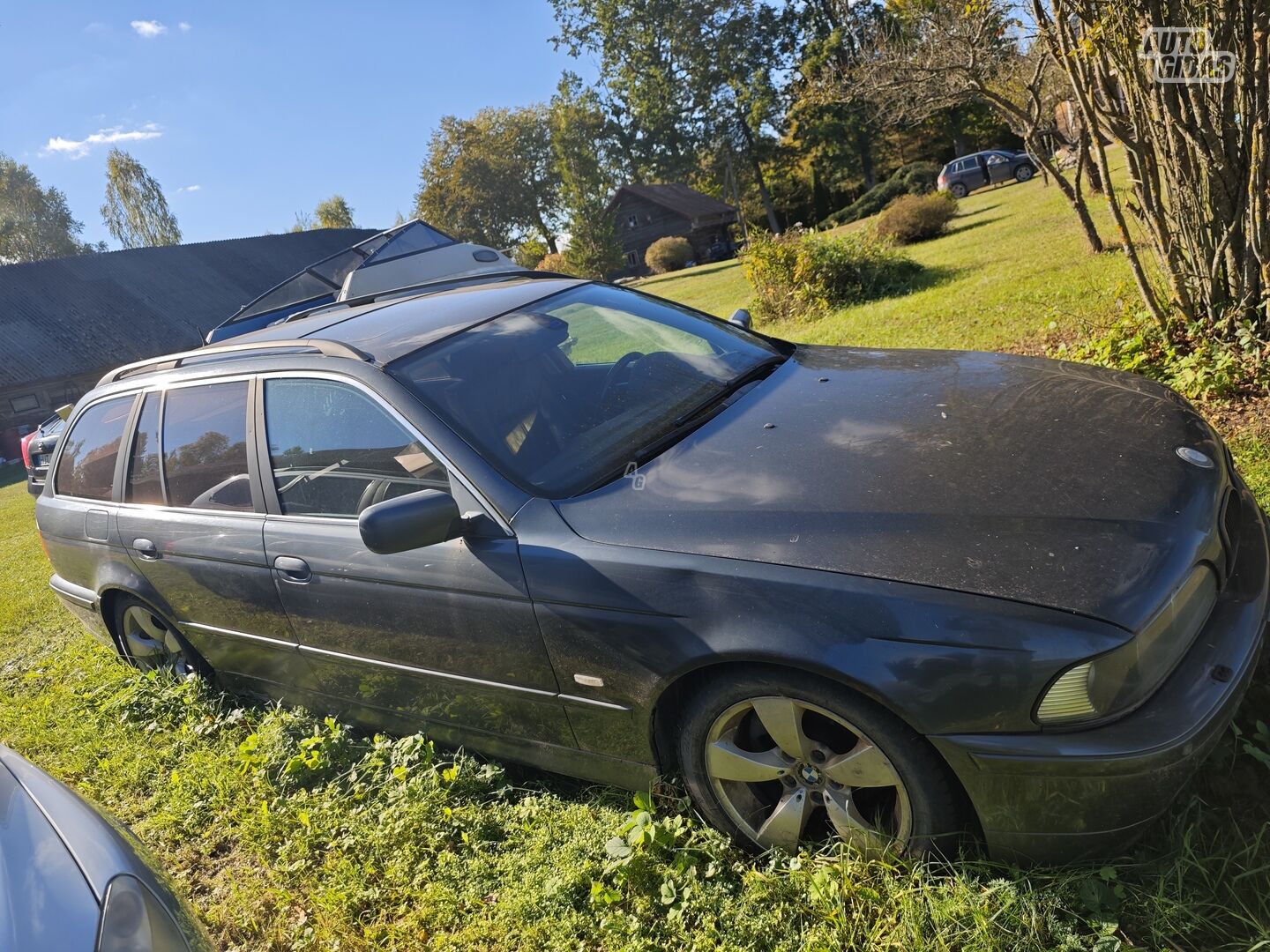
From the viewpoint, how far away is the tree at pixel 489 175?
54.0 m

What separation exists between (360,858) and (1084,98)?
544 centimetres

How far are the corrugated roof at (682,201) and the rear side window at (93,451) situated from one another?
42982 millimetres

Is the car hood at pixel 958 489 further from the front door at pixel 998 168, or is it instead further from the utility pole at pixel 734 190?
the utility pole at pixel 734 190

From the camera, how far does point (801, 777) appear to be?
2.21m

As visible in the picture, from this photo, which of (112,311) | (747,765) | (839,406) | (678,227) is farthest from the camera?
(678,227)

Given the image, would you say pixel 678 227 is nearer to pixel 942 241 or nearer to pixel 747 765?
pixel 942 241

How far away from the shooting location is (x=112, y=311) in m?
33.3

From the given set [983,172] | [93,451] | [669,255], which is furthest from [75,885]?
[669,255]

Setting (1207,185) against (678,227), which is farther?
(678,227)

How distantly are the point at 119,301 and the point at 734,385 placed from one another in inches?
1512

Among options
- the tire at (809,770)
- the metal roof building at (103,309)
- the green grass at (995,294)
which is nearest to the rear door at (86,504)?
the tire at (809,770)

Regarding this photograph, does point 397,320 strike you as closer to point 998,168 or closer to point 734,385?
point 734,385

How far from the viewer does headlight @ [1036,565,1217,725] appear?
177 cm

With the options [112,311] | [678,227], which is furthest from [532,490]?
[678,227]
